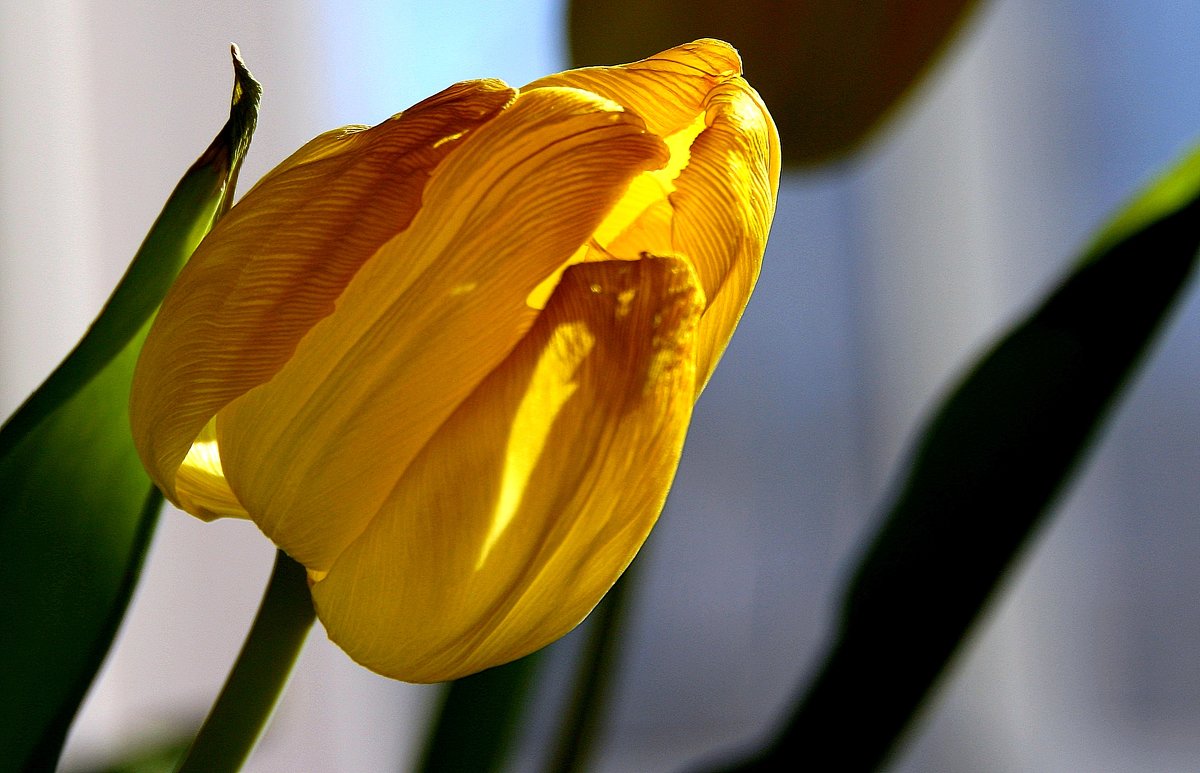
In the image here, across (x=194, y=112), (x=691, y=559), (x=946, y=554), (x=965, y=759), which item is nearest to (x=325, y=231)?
(x=946, y=554)

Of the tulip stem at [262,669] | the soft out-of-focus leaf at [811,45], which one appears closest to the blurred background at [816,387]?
the soft out-of-focus leaf at [811,45]

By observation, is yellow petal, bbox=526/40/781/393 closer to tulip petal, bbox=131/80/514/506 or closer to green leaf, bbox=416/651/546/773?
tulip petal, bbox=131/80/514/506

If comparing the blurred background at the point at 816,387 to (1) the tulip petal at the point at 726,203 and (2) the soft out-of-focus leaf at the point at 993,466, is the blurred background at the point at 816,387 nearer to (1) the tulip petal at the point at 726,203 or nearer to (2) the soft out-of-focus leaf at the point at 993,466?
(2) the soft out-of-focus leaf at the point at 993,466

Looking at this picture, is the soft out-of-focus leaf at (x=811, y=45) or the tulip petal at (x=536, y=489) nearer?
the tulip petal at (x=536, y=489)

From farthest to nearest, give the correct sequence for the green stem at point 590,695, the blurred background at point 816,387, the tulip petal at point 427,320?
the blurred background at point 816,387 → the green stem at point 590,695 → the tulip petal at point 427,320

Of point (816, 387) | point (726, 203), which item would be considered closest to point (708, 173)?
point (726, 203)

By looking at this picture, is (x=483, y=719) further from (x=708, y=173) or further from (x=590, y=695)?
(x=708, y=173)
